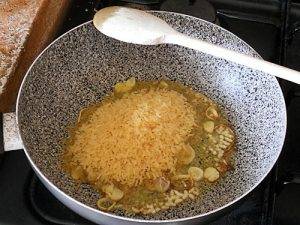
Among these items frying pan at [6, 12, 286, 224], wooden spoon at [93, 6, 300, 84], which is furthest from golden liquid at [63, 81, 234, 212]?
wooden spoon at [93, 6, 300, 84]

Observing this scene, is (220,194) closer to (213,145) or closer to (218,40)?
(213,145)

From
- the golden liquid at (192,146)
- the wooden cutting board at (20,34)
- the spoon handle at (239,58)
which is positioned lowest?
the golden liquid at (192,146)

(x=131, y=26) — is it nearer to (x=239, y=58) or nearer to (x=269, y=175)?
(x=239, y=58)

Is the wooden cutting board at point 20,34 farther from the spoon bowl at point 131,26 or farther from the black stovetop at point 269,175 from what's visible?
the spoon bowl at point 131,26

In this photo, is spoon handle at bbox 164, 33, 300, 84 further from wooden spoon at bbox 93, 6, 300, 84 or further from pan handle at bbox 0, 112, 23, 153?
pan handle at bbox 0, 112, 23, 153

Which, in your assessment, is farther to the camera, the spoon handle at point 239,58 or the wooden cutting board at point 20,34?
the wooden cutting board at point 20,34

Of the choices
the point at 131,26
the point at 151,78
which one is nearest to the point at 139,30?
the point at 131,26

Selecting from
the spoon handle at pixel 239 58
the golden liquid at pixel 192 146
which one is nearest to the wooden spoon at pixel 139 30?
the spoon handle at pixel 239 58
